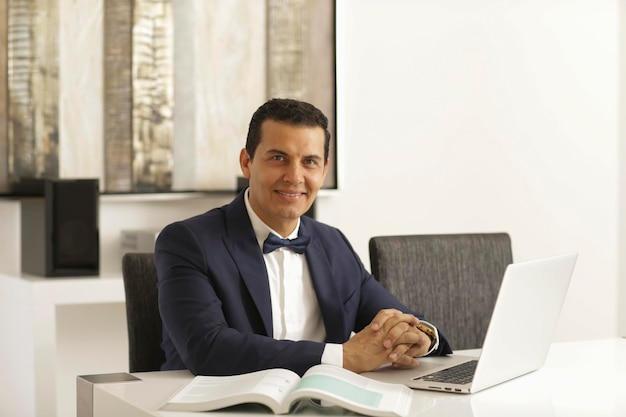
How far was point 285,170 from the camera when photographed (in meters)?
2.27

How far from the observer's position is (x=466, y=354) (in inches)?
90.1

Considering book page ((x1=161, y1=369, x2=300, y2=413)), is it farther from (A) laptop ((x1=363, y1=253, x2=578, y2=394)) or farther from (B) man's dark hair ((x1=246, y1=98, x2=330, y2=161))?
(B) man's dark hair ((x1=246, y1=98, x2=330, y2=161))

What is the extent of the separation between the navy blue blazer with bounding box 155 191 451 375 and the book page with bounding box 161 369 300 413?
20 centimetres

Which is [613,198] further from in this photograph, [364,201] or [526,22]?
[364,201]

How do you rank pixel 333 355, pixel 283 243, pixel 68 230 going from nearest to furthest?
pixel 333 355 < pixel 283 243 < pixel 68 230

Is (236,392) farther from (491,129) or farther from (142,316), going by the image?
(491,129)

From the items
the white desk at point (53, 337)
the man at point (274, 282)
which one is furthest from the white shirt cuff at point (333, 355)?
the white desk at point (53, 337)

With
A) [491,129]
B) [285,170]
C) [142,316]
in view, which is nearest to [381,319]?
[285,170]

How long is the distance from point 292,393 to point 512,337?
0.47m

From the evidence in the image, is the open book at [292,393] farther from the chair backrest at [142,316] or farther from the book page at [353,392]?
the chair backrest at [142,316]

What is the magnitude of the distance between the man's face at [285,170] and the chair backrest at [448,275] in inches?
18.6

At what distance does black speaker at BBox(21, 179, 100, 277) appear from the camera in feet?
10.8

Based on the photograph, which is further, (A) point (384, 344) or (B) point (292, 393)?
(A) point (384, 344)

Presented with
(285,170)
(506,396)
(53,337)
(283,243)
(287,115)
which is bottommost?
(53,337)
